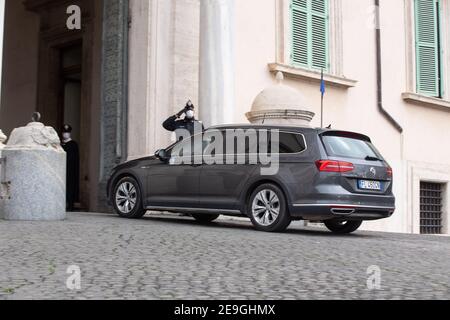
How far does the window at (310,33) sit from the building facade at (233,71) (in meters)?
0.04

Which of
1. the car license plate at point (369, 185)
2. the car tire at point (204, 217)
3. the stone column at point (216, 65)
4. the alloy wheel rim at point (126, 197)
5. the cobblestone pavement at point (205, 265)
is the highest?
the stone column at point (216, 65)

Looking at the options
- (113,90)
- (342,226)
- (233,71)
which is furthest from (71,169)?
(342,226)

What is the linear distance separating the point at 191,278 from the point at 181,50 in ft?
31.6

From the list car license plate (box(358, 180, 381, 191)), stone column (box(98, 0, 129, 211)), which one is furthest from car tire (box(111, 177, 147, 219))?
car license plate (box(358, 180, 381, 191))

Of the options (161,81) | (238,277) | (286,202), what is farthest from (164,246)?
(161,81)

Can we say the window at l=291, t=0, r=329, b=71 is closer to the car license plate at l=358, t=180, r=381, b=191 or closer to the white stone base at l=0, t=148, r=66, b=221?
the car license plate at l=358, t=180, r=381, b=191

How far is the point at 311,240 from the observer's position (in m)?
8.51

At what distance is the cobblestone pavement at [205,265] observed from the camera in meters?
4.56

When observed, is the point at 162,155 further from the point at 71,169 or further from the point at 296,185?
the point at 71,169

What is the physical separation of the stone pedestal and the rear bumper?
3.20 meters

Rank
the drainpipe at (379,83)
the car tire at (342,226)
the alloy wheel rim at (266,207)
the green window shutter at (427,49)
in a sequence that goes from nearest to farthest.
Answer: the alloy wheel rim at (266,207) < the car tire at (342,226) < the drainpipe at (379,83) < the green window shutter at (427,49)

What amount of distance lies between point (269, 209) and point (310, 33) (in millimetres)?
8416

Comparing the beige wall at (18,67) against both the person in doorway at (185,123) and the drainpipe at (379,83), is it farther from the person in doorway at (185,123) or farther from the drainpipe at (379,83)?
the drainpipe at (379,83)

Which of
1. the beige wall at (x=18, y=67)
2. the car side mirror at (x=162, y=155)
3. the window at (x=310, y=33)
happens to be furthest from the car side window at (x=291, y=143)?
the beige wall at (x=18, y=67)
